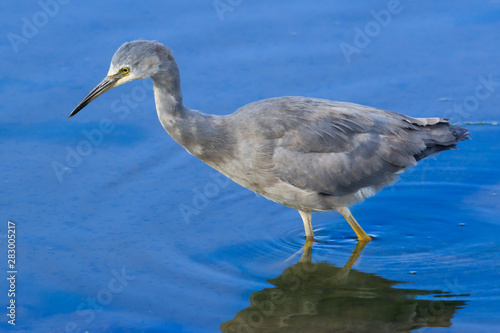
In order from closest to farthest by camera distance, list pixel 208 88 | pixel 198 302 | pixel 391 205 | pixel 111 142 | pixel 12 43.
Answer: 1. pixel 198 302
2. pixel 391 205
3. pixel 111 142
4. pixel 208 88
5. pixel 12 43

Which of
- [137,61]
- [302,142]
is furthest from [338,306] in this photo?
[137,61]

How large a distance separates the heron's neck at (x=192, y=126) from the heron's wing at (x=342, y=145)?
20.7 inches

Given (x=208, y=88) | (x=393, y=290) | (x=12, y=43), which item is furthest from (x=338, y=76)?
(x=12, y=43)

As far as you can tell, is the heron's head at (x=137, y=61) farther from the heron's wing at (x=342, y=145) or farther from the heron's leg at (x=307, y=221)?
the heron's leg at (x=307, y=221)

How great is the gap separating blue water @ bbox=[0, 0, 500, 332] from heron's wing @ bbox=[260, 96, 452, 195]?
79 centimetres

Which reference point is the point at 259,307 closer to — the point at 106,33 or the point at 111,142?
the point at 111,142

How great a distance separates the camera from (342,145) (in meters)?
8.86

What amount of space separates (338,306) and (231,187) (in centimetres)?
258

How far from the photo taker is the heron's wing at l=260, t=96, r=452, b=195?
8695mm

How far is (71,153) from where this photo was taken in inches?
409

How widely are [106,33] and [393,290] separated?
246 inches

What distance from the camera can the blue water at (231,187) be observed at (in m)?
8.05

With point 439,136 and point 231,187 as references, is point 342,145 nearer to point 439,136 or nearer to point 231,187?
point 439,136

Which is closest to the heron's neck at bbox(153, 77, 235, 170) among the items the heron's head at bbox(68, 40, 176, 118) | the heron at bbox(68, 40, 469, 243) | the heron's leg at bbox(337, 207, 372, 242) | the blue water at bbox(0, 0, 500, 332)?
the heron at bbox(68, 40, 469, 243)
